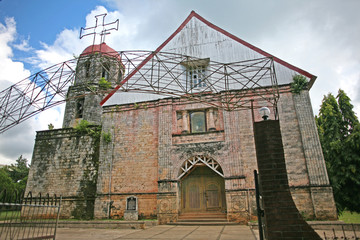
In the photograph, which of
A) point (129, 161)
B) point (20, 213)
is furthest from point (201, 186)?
point (20, 213)

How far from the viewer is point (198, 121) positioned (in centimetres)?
1491

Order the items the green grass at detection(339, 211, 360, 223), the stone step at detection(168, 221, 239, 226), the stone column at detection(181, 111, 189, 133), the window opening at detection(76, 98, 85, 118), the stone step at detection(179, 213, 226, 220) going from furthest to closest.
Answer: the window opening at detection(76, 98, 85, 118) → the stone column at detection(181, 111, 189, 133) → the green grass at detection(339, 211, 360, 223) → the stone step at detection(179, 213, 226, 220) → the stone step at detection(168, 221, 239, 226)

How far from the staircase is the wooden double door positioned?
575 millimetres

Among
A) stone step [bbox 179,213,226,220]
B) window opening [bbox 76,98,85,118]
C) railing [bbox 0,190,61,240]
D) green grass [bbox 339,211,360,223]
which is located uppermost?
window opening [bbox 76,98,85,118]

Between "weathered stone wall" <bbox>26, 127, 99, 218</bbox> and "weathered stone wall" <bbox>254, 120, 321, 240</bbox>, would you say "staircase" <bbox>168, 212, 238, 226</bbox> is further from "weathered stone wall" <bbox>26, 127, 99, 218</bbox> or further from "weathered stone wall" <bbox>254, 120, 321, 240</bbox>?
"weathered stone wall" <bbox>254, 120, 321, 240</bbox>

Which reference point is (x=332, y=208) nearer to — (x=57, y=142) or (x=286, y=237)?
(x=286, y=237)

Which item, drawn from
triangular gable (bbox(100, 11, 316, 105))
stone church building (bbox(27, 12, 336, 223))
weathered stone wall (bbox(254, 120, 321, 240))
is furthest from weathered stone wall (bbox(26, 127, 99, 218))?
weathered stone wall (bbox(254, 120, 321, 240))

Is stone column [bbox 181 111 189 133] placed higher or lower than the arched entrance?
higher

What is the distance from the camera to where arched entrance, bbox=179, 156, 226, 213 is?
13.9m

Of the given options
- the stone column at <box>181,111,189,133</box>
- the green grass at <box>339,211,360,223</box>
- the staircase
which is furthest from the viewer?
the stone column at <box>181,111,189,133</box>

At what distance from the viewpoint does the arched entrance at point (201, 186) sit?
45.6ft

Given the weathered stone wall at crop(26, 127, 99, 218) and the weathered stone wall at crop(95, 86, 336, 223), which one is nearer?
the weathered stone wall at crop(95, 86, 336, 223)

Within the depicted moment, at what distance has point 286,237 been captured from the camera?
5.38 m

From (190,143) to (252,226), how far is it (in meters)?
5.45
